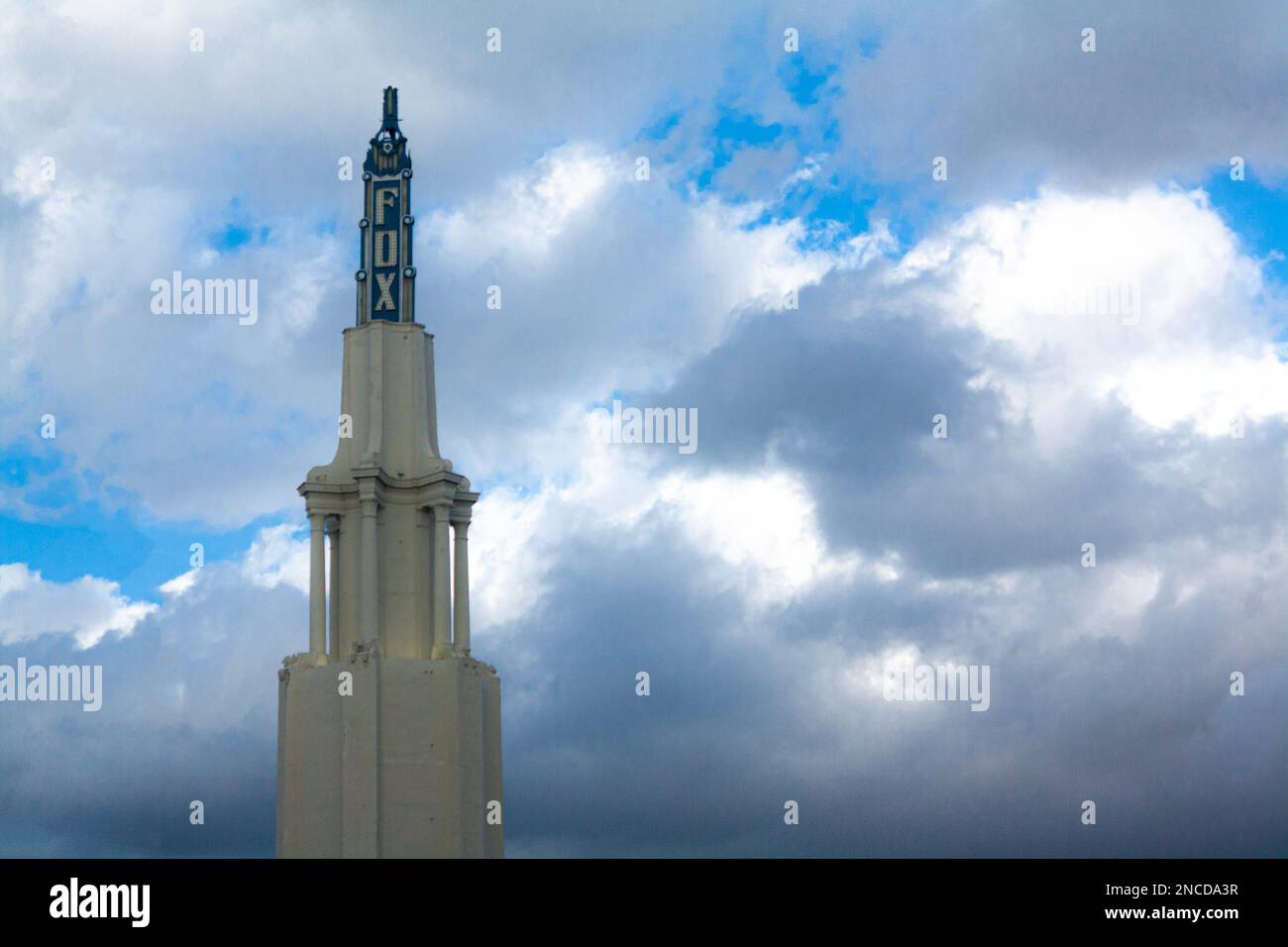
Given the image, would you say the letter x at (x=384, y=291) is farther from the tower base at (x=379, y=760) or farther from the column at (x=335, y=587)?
the tower base at (x=379, y=760)

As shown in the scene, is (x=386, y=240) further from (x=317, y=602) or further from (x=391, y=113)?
(x=317, y=602)

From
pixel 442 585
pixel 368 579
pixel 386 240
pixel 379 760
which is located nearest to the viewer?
pixel 379 760

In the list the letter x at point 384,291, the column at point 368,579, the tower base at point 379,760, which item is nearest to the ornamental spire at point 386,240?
the letter x at point 384,291

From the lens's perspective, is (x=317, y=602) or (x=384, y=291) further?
(x=384, y=291)

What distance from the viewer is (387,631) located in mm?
75188

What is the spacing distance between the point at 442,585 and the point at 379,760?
7.59m

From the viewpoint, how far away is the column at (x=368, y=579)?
243 ft

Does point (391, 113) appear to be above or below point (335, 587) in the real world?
above

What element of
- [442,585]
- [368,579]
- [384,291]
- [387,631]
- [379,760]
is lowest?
[379,760]

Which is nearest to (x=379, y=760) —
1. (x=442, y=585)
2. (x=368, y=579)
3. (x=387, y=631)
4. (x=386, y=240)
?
(x=387, y=631)

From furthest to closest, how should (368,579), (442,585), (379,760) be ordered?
1. (442,585)
2. (368,579)
3. (379,760)
